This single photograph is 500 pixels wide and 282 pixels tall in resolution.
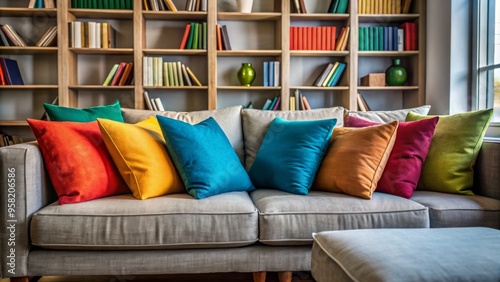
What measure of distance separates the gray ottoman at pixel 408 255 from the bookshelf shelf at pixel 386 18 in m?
2.87

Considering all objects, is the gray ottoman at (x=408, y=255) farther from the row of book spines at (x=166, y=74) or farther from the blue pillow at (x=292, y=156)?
the row of book spines at (x=166, y=74)

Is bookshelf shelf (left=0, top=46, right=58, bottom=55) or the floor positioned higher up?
bookshelf shelf (left=0, top=46, right=58, bottom=55)

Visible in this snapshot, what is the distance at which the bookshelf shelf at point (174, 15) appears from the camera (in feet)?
12.3

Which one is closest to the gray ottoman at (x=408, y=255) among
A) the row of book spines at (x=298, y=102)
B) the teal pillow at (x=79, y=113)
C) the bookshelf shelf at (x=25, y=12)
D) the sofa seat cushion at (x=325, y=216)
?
the sofa seat cushion at (x=325, y=216)

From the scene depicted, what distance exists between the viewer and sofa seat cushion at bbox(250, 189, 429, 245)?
5.92 feet

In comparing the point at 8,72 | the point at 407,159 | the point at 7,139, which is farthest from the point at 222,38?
the point at 407,159

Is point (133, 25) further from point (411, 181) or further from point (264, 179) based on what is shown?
point (411, 181)

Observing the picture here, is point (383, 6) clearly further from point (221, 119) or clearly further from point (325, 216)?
point (325, 216)

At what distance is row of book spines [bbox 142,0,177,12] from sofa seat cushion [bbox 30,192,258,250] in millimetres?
2363

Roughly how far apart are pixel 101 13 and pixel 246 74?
1314mm

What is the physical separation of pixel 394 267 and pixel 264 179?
122cm

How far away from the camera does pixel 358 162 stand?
2.03 m

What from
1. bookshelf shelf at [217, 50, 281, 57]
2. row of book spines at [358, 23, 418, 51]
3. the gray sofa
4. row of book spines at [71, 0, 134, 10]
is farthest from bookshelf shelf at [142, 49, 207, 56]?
the gray sofa

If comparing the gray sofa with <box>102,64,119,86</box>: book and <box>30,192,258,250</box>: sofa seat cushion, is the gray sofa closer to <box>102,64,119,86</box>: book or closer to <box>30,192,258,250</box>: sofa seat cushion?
<box>30,192,258,250</box>: sofa seat cushion
